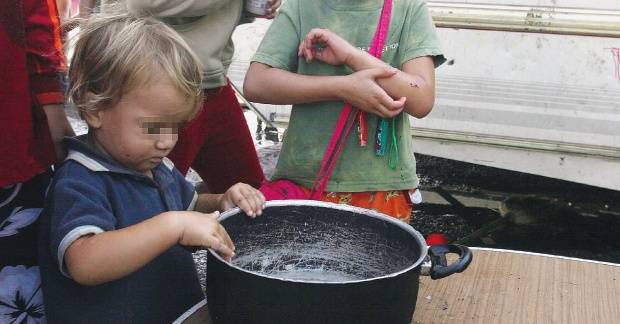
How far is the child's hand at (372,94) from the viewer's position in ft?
6.05

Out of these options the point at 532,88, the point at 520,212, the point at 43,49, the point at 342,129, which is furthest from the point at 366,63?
the point at 520,212

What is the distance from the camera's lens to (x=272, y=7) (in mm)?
2291

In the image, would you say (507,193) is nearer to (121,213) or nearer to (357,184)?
(357,184)

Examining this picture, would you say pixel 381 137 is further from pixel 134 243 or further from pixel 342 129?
pixel 134 243

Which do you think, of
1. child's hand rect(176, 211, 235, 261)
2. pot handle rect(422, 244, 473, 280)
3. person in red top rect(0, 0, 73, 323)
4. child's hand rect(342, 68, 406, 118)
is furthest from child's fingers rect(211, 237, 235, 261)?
child's hand rect(342, 68, 406, 118)

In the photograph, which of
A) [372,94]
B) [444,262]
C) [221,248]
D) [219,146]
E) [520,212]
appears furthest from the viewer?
[520,212]

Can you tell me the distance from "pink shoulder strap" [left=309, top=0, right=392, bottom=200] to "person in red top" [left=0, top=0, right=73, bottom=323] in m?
0.68

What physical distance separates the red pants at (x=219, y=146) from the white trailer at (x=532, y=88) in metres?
1.94

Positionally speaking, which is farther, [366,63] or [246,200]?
[366,63]

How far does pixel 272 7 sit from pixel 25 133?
1.01m

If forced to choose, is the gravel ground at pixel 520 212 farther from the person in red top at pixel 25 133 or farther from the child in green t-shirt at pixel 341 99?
the person in red top at pixel 25 133

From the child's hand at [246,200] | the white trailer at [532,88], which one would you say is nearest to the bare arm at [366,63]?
the child's hand at [246,200]

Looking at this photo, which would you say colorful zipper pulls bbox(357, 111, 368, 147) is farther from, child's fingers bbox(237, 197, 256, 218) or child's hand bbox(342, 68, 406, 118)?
child's fingers bbox(237, 197, 256, 218)

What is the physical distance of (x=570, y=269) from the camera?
1.79m
